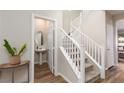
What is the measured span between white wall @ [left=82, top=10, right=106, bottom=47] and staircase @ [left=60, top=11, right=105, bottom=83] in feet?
0.69

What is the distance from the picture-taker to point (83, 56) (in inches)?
123

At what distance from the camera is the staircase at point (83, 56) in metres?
3.19

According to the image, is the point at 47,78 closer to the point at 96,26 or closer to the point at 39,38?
the point at 39,38

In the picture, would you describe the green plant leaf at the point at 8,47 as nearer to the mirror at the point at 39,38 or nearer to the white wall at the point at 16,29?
the white wall at the point at 16,29

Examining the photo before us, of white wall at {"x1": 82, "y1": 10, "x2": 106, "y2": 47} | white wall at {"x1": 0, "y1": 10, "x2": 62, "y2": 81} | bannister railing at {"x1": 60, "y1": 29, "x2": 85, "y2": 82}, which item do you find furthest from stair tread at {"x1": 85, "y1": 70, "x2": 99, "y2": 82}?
white wall at {"x1": 0, "y1": 10, "x2": 62, "y2": 81}

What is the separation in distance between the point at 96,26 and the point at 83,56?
2159mm

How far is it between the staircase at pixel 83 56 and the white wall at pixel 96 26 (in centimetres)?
21

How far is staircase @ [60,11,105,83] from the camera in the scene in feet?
10.5

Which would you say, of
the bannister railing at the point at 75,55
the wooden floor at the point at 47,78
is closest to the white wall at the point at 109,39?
the bannister railing at the point at 75,55
